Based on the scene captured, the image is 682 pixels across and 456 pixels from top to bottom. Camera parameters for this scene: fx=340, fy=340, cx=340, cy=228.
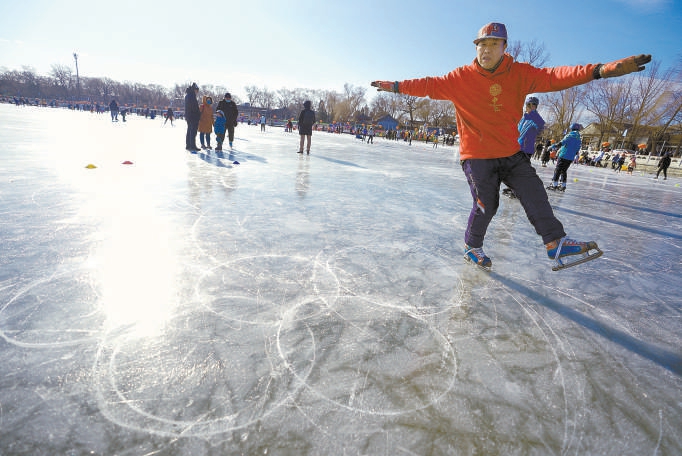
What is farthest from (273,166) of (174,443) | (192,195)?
(174,443)

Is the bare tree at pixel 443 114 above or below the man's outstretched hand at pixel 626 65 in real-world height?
above

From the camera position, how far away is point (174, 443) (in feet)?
3.50

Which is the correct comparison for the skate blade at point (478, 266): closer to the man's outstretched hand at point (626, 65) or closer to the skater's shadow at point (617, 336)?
the skater's shadow at point (617, 336)

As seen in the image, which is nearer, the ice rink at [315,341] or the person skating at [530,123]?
the ice rink at [315,341]

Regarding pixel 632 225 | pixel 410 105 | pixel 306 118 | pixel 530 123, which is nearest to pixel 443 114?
pixel 410 105

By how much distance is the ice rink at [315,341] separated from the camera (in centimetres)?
115

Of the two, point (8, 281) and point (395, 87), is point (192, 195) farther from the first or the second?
point (395, 87)

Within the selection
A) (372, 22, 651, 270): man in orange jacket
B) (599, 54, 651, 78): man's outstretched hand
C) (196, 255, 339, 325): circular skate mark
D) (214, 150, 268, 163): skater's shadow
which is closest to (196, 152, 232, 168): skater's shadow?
(214, 150, 268, 163): skater's shadow

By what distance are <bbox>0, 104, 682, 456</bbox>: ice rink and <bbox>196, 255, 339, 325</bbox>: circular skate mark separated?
0.04 feet

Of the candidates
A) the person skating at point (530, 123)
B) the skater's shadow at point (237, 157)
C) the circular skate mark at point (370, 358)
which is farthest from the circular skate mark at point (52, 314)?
the skater's shadow at point (237, 157)

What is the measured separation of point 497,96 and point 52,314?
2.97 metres

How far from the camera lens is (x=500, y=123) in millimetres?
2432

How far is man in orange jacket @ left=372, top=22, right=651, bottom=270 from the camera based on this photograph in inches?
91.5

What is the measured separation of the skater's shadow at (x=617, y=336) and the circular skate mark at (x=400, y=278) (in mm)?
519
